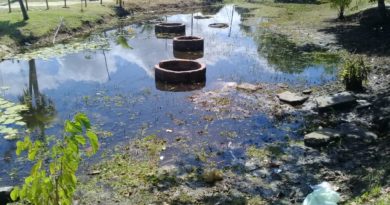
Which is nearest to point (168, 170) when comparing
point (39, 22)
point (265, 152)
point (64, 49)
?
point (265, 152)

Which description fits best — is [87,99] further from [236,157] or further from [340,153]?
[340,153]

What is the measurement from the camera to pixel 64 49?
21.7 m

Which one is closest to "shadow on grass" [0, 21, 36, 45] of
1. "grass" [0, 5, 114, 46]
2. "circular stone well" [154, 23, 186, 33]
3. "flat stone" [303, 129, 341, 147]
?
"grass" [0, 5, 114, 46]

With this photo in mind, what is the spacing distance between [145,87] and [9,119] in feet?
16.9

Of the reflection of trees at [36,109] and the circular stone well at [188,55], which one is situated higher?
the circular stone well at [188,55]

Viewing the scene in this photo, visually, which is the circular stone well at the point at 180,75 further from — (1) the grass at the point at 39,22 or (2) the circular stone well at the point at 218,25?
(2) the circular stone well at the point at 218,25

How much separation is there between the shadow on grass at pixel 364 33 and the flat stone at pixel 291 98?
6153 millimetres

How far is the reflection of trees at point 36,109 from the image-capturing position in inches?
474

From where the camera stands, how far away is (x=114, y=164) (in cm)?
920

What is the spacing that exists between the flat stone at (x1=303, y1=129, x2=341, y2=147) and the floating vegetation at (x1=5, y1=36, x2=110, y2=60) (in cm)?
1425

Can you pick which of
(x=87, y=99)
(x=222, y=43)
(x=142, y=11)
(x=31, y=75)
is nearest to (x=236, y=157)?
(x=87, y=99)

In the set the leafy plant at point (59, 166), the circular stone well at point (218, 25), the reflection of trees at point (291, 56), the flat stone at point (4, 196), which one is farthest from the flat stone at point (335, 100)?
the circular stone well at point (218, 25)

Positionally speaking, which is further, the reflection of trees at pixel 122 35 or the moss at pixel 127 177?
the reflection of trees at pixel 122 35

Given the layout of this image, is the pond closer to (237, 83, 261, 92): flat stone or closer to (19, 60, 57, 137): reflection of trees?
(19, 60, 57, 137): reflection of trees
